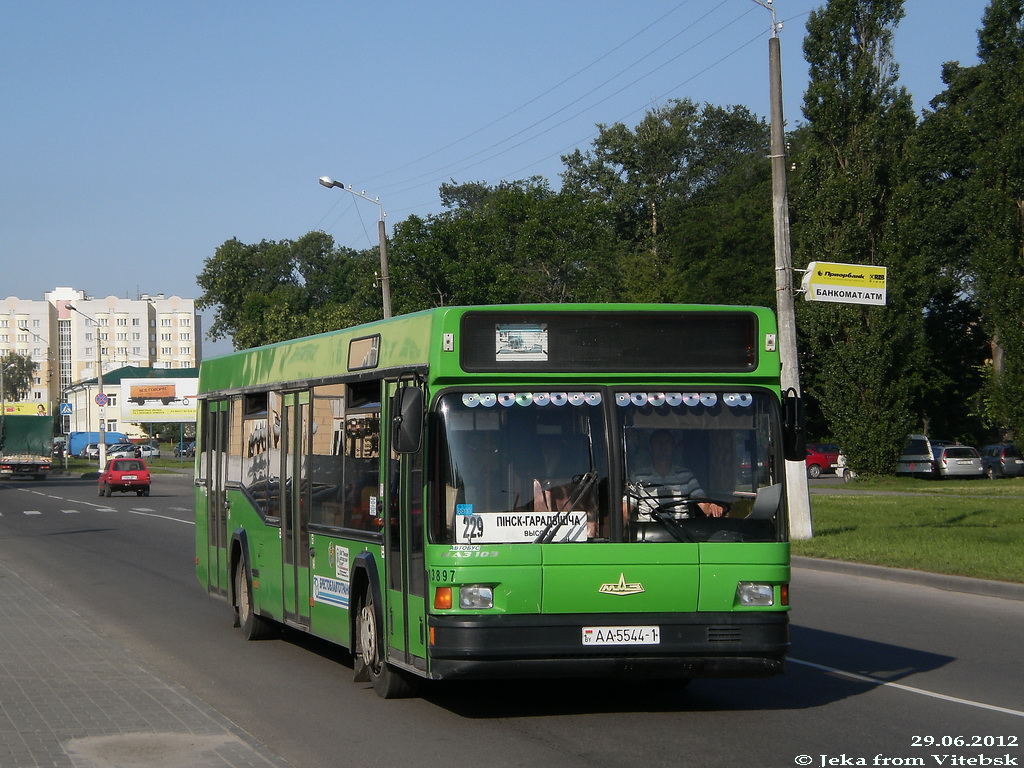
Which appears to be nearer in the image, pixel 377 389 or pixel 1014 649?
pixel 377 389

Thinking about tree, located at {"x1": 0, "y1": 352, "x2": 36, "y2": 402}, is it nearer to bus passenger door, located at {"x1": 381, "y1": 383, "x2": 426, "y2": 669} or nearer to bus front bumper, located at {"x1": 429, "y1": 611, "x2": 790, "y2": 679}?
bus passenger door, located at {"x1": 381, "y1": 383, "x2": 426, "y2": 669}

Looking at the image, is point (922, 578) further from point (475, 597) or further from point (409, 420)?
point (409, 420)

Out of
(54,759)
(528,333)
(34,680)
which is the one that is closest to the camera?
(54,759)

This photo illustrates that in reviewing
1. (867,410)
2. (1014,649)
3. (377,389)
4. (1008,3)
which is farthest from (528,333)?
(1008,3)

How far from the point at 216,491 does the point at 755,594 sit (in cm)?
751

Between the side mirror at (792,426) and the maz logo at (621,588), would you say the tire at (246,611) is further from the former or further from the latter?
the side mirror at (792,426)

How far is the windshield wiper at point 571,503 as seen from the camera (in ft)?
25.5

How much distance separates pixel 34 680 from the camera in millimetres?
9773

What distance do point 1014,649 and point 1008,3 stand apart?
4016 centimetres

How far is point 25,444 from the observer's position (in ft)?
233

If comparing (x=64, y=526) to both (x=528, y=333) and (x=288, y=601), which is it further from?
(x=528, y=333)

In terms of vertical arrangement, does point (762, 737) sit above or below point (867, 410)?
below

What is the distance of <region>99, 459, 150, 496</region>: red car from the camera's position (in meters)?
49.9

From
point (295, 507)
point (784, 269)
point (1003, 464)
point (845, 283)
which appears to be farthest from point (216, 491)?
point (1003, 464)
